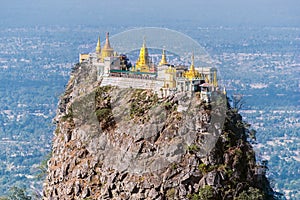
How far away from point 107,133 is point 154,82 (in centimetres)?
347

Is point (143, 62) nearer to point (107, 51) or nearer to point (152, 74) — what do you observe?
point (152, 74)

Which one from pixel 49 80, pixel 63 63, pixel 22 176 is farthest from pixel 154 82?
pixel 63 63

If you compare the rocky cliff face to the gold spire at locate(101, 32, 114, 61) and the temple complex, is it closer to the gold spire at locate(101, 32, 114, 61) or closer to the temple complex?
the temple complex

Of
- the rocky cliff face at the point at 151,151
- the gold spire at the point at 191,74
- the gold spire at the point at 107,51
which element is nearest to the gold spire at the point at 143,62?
the rocky cliff face at the point at 151,151

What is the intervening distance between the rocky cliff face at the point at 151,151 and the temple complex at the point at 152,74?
48cm

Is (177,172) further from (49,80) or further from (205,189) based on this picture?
(49,80)

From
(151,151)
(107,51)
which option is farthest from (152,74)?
(151,151)

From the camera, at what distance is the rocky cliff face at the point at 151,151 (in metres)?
44.9

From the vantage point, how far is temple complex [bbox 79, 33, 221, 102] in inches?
1861

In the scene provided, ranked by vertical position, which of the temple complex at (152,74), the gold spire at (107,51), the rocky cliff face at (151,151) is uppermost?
the gold spire at (107,51)

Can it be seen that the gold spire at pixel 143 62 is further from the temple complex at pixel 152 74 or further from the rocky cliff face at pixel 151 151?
the rocky cliff face at pixel 151 151

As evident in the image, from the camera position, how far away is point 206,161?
45.1 metres

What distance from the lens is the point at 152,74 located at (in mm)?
50000

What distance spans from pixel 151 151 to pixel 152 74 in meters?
5.28
